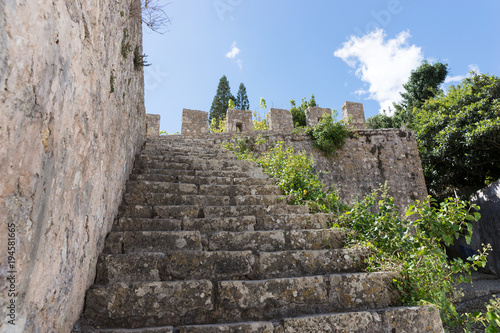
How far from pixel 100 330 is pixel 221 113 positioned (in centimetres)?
2023

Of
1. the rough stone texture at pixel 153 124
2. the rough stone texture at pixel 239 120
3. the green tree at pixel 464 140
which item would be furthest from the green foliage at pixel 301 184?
the green tree at pixel 464 140

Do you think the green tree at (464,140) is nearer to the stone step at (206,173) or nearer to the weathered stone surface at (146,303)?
the stone step at (206,173)

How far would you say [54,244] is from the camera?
134 centimetres

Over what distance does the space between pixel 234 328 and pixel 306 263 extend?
2.90ft

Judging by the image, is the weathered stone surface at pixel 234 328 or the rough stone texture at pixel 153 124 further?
the rough stone texture at pixel 153 124

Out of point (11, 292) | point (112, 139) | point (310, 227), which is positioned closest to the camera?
point (11, 292)

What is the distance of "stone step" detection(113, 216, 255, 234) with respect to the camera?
2590 mm

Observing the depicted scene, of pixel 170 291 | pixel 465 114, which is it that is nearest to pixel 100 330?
pixel 170 291

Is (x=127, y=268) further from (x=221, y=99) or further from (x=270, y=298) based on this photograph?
(x=221, y=99)

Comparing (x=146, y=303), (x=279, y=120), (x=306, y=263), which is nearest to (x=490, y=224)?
(x=279, y=120)

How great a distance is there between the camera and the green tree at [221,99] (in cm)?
2139

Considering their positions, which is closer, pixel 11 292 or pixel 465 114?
pixel 11 292

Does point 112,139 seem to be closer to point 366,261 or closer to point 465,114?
point 366,261

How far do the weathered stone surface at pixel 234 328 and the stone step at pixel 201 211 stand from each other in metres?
1.38
